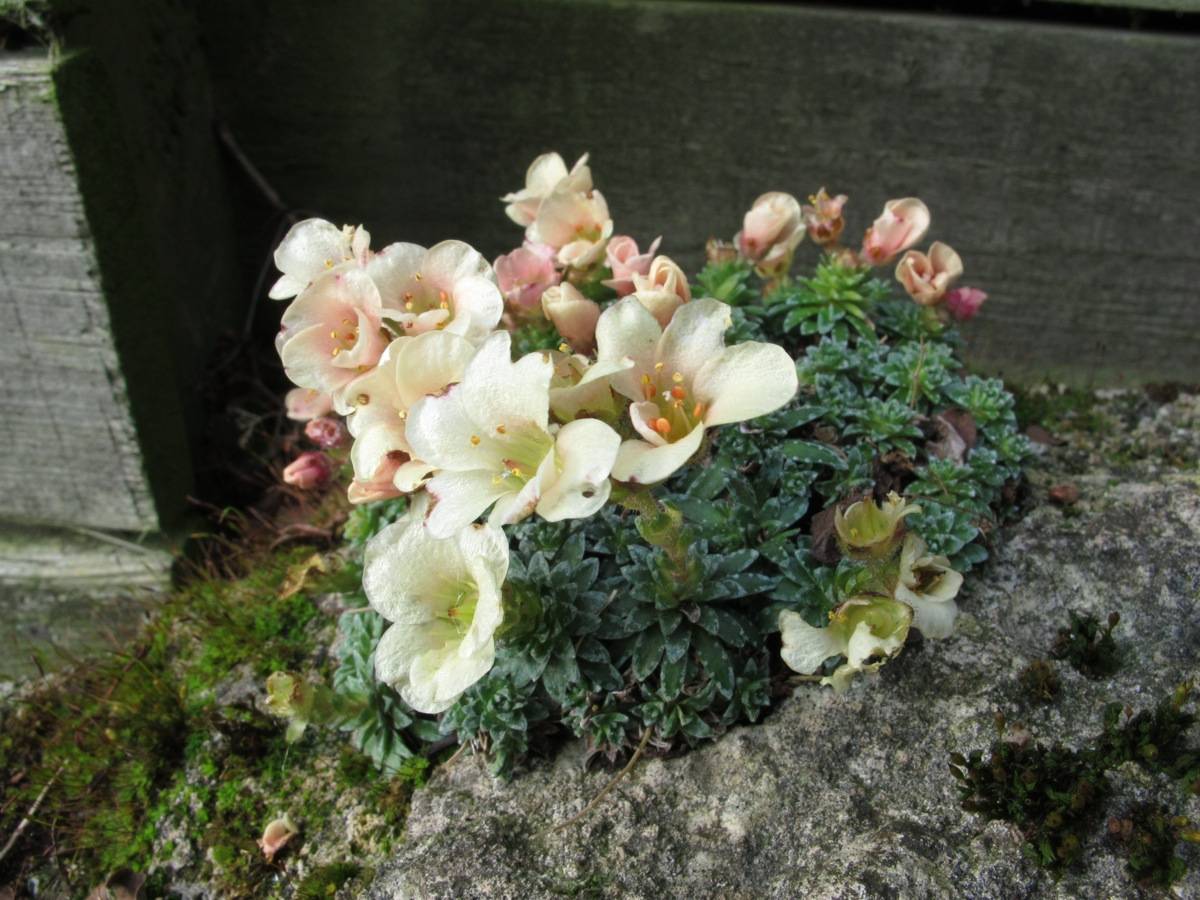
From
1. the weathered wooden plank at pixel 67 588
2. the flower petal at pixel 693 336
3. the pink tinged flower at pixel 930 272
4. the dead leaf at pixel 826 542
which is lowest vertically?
the weathered wooden plank at pixel 67 588

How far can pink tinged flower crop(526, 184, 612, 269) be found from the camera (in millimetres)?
2078

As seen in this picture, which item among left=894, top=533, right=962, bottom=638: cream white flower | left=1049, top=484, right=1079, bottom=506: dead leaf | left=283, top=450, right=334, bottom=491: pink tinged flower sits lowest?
left=283, top=450, right=334, bottom=491: pink tinged flower

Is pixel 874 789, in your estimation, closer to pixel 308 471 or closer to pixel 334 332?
pixel 334 332

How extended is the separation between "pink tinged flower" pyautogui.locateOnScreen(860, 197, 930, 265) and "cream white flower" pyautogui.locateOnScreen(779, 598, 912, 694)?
3.23 feet

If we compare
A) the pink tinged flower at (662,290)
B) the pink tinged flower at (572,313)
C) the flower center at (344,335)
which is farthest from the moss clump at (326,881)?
the pink tinged flower at (662,290)

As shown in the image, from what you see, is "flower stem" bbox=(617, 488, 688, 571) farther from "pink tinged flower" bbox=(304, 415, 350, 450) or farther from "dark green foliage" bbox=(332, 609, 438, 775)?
"pink tinged flower" bbox=(304, 415, 350, 450)

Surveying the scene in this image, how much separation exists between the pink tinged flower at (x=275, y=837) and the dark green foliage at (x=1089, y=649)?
5.26ft

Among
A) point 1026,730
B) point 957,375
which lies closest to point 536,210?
point 957,375

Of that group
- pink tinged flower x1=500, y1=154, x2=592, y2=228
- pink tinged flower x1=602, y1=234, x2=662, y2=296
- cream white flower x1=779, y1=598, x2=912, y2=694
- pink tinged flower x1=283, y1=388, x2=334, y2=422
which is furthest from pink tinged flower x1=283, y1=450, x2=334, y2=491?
cream white flower x1=779, y1=598, x2=912, y2=694

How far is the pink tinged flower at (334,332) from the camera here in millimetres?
1677

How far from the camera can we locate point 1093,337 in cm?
353

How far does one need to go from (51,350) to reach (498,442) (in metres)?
1.90

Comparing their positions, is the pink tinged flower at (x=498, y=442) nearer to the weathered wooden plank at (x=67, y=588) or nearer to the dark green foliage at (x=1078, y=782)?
the dark green foliage at (x=1078, y=782)

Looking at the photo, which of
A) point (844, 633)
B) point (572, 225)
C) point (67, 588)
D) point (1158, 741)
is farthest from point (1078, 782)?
point (67, 588)
